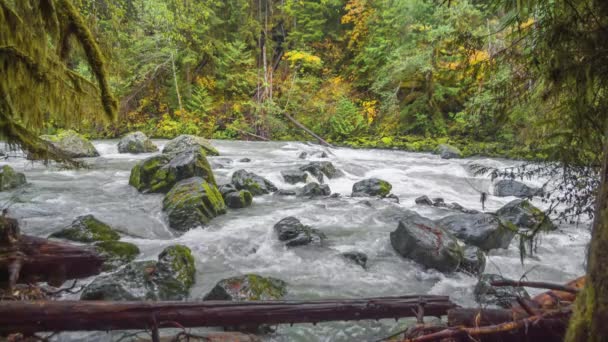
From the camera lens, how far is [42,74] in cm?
287

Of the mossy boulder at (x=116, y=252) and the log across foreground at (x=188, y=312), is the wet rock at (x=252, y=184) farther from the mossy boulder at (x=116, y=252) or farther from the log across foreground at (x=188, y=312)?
the log across foreground at (x=188, y=312)

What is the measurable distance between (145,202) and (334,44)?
22.3 m

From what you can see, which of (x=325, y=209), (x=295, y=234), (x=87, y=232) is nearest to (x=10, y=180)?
(x=87, y=232)

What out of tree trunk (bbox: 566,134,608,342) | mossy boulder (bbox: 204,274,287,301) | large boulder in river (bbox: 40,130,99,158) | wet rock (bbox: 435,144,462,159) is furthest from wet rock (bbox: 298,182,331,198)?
large boulder in river (bbox: 40,130,99,158)

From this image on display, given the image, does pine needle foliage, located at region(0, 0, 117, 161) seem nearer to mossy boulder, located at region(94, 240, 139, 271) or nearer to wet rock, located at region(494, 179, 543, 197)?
mossy boulder, located at region(94, 240, 139, 271)

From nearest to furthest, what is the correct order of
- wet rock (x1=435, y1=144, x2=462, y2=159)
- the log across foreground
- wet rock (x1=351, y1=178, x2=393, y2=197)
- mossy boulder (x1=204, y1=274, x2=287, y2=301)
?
the log across foreground → mossy boulder (x1=204, y1=274, x2=287, y2=301) → wet rock (x1=351, y1=178, x2=393, y2=197) → wet rock (x1=435, y1=144, x2=462, y2=159)

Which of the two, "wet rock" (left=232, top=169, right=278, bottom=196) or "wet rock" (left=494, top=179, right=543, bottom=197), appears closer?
"wet rock" (left=232, top=169, right=278, bottom=196)

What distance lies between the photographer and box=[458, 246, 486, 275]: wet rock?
18.4 feet

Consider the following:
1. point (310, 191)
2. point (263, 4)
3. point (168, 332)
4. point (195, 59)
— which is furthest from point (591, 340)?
point (263, 4)

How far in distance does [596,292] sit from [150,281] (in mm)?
4439

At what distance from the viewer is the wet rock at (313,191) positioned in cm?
1022

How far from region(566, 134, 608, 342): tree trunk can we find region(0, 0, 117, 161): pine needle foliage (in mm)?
3756

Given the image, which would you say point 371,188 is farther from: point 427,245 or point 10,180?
point 10,180

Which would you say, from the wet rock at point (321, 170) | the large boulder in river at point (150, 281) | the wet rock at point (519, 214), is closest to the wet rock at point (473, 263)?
the wet rock at point (519, 214)
